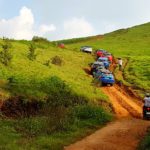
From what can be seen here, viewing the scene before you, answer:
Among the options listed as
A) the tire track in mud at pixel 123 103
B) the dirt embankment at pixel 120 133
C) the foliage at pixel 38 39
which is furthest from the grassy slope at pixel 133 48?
the foliage at pixel 38 39

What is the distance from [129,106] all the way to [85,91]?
13.9 feet

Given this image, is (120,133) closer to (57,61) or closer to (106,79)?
(106,79)

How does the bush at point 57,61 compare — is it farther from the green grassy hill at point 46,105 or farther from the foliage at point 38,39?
the foliage at point 38,39

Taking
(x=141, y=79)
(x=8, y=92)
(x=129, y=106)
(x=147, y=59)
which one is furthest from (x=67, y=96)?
(x=147, y=59)

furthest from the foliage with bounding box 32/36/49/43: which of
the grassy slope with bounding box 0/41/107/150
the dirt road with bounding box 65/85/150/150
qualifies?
the dirt road with bounding box 65/85/150/150

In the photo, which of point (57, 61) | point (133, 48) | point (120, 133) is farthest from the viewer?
point (133, 48)

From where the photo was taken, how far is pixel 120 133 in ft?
87.8

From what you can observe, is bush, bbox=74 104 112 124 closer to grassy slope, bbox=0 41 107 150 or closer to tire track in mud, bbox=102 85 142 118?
grassy slope, bbox=0 41 107 150

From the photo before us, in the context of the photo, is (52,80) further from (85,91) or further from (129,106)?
(129,106)

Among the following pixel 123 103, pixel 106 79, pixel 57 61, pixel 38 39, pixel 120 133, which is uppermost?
pixel 38 39

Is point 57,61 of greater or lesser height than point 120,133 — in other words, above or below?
above

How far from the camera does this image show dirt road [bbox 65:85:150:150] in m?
23.1

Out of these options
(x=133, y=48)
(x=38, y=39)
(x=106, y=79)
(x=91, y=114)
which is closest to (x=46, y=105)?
(x=91, y=114)

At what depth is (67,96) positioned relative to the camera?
116 feet
